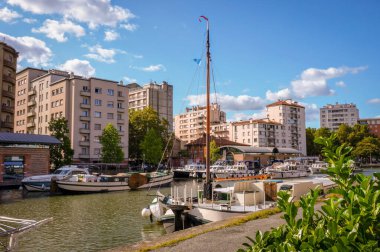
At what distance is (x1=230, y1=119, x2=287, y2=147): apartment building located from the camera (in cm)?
11550

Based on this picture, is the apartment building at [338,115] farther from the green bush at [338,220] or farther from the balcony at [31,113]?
the green bush at [338,220]

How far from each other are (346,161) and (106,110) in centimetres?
7620

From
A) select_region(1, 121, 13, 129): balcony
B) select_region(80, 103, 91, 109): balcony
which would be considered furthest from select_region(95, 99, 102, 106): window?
select_region(1, 121, 13, 129): balcony

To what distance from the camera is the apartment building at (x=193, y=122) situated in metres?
139

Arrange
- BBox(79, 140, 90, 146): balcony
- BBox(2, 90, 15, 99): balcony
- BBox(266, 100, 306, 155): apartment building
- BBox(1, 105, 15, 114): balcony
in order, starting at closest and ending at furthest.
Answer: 1. BBox(2, 90, 15, 99): balcony
2. BBox(1, 105, 15, 114): balcony
3. BBox(79, 140, 90, 146): balcony
4. BBox(266, 100, 306, 155): apartment building

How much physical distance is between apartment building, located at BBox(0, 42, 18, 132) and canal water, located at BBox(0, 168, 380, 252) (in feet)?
83.7

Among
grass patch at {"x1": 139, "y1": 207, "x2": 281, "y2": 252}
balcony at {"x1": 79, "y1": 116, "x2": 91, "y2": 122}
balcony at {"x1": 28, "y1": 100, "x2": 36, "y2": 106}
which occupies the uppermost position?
balcony at {"x1": 28, "y1": 100, "x2": 36, "y2": 106}

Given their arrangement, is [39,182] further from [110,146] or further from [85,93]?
[85,93]

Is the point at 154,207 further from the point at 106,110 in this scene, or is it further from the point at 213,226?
the point at 106,110

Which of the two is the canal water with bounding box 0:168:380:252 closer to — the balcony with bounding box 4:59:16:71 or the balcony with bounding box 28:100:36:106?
the balcony with bounding box 4:59:16:71

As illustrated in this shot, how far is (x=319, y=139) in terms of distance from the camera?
130 inches

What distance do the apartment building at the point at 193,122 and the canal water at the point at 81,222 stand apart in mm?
103931

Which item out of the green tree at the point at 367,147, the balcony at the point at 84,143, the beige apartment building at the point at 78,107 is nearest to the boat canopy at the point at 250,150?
the beige apartment building at the point at 78,107

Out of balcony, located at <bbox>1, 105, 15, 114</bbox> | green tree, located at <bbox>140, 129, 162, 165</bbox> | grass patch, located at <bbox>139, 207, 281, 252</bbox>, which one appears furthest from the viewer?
green tree, located at <bbox>140, 129, 162, 165</bbox>
